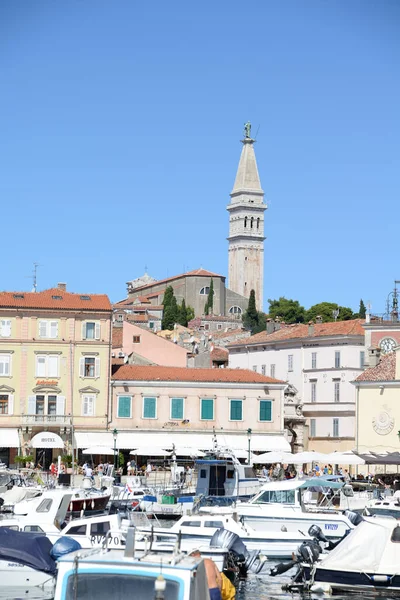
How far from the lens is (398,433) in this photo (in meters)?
61.2

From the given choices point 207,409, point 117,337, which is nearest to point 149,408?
point 207,409

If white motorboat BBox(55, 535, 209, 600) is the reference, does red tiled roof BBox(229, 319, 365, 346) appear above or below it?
above

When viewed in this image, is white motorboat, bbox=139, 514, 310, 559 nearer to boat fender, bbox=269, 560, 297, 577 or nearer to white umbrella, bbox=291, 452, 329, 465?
boat fender, bbox=269, 560, 297, 577

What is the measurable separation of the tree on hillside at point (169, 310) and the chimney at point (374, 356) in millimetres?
72109

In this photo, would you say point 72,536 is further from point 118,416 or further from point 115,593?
point 118,416

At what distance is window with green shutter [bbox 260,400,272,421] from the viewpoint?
2571 inches

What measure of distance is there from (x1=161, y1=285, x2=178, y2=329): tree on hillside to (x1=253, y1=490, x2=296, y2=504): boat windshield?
348 ft

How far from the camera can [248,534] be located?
31656 mm

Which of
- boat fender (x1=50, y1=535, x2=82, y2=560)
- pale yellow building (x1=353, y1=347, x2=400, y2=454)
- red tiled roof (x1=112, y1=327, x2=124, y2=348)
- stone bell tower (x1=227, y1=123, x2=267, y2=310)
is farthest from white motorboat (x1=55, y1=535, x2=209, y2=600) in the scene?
stone bell tower (x1=227, y1=123, x2=267, y2=310)

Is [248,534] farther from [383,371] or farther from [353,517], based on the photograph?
[383,371]

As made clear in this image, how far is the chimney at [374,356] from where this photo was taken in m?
69.1

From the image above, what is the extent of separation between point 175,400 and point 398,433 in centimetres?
1181

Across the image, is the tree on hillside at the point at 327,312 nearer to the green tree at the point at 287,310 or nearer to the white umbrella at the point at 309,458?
the green tree at the point at 287,310

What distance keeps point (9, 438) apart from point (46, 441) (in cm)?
240
